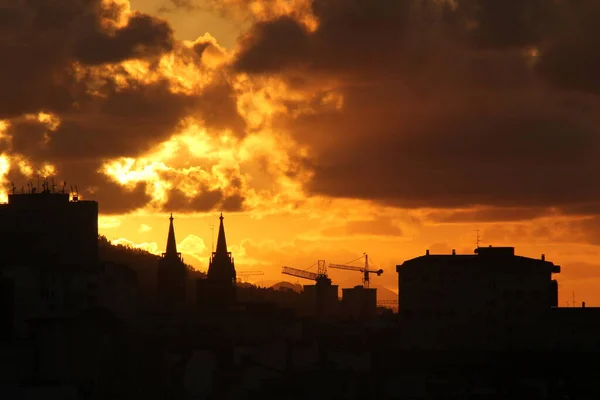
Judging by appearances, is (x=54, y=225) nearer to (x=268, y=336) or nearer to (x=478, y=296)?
(x=268, y=336)

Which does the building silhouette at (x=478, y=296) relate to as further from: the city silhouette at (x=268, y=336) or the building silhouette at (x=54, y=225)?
the building silhouette at (x=54, y=225)

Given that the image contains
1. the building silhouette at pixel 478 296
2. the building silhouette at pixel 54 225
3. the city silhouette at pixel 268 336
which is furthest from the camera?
the building silhouette at pixel 478 296

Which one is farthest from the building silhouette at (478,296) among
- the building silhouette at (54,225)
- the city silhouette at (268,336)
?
the building silhouette at (54,225)

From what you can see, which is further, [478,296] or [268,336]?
[478,296]

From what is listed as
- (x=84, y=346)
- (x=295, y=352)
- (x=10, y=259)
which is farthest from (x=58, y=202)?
(x=84, y=346)

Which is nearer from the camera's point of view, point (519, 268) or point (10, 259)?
point (10, 259)

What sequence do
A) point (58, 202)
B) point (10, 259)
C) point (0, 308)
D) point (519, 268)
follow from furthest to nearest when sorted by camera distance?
point (519, 268)
point (58, 202)
point (10, 259)
point (0, 308)

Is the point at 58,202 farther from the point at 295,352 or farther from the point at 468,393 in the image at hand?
the point at 468,393

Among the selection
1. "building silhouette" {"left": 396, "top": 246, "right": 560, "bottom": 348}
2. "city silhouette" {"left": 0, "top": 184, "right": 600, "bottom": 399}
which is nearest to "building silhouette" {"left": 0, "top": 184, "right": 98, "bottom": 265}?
"city silhouette" {"left": 0, "top": 184, "right": 600, "bottom": 399}

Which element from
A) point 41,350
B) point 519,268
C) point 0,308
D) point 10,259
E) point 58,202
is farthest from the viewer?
point 519,268

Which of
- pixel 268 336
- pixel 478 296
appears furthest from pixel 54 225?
pixel 478 296

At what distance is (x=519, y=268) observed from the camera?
186 meters

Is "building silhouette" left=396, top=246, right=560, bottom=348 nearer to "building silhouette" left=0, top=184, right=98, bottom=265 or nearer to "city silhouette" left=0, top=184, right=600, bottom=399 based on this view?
"city silhouette" left=0, top=184, right=600, bottom=399

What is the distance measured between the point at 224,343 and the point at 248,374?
13.3 meters
